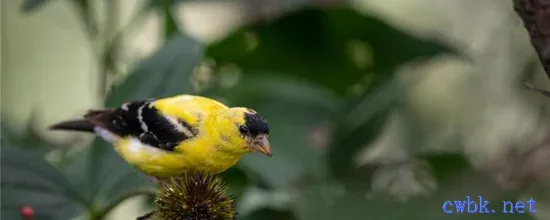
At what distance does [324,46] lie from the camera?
1293mm

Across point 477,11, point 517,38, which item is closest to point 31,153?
point 517,38

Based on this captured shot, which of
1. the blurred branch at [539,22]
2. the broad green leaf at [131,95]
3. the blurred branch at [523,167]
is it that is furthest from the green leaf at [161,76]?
the blurred branch at [523,167]

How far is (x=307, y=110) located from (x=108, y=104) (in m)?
0.39

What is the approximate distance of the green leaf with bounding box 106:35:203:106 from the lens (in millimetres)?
779

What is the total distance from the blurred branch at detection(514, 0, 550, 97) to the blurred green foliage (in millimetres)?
370

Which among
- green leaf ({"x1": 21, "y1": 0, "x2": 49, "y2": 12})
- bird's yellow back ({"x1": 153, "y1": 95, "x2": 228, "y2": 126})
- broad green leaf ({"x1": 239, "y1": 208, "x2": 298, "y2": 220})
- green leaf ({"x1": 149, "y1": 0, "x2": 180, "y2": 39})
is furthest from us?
green leaf ({"x1": 149, "y1": 0, "x2": 180, "y2": 39})

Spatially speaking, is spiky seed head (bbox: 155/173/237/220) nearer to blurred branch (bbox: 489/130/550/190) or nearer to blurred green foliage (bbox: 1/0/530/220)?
blurred green foliage (bbox: 1/0/530/220)

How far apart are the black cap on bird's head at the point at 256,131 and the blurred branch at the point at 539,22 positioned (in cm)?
21

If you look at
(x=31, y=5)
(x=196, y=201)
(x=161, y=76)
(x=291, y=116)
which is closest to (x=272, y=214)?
(x=291, y=116)

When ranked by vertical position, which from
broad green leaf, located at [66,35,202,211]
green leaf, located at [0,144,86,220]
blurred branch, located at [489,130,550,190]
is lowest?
green leaf, located at [0,144,86,220]

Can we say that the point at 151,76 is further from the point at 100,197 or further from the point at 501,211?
the point at 501,211

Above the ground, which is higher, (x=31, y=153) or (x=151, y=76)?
(x=151, y=76)

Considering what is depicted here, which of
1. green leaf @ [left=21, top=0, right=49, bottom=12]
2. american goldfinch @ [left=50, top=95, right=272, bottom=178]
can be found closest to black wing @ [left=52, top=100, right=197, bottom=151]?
american goldfinch @ [left=50, top=95, right=272, bottom=178]

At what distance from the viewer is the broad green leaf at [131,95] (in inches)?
28.4
